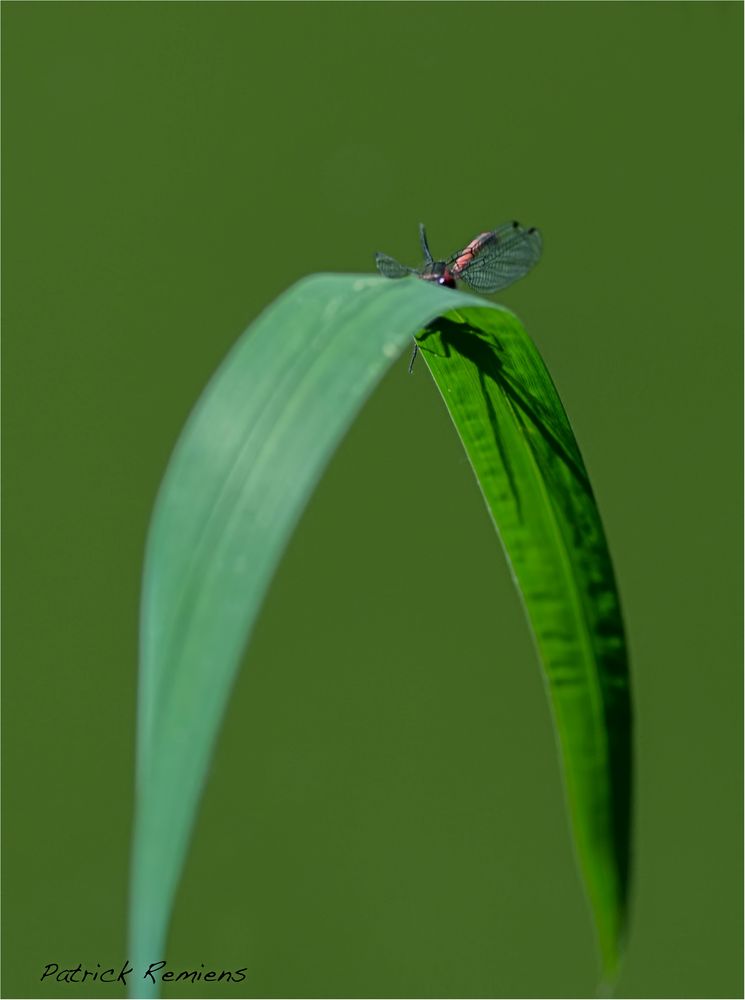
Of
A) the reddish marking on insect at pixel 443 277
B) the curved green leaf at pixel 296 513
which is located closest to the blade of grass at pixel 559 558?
the curved green leaf at pixel 296 513

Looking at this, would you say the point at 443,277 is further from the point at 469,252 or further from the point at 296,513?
the point at 296,513

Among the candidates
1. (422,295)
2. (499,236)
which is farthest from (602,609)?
(499,236)

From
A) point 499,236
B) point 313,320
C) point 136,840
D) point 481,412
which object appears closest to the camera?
point 136,840

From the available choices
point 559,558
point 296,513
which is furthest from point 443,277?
point 296,513

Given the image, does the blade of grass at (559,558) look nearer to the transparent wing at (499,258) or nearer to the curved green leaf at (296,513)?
the curved green leaf at (296,513)

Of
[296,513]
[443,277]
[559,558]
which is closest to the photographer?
[296,513]

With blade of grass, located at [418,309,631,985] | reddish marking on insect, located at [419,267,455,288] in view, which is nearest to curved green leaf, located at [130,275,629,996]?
blade of grass, located at [418,309,631,985]

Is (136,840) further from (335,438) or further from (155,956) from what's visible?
(335,438)
